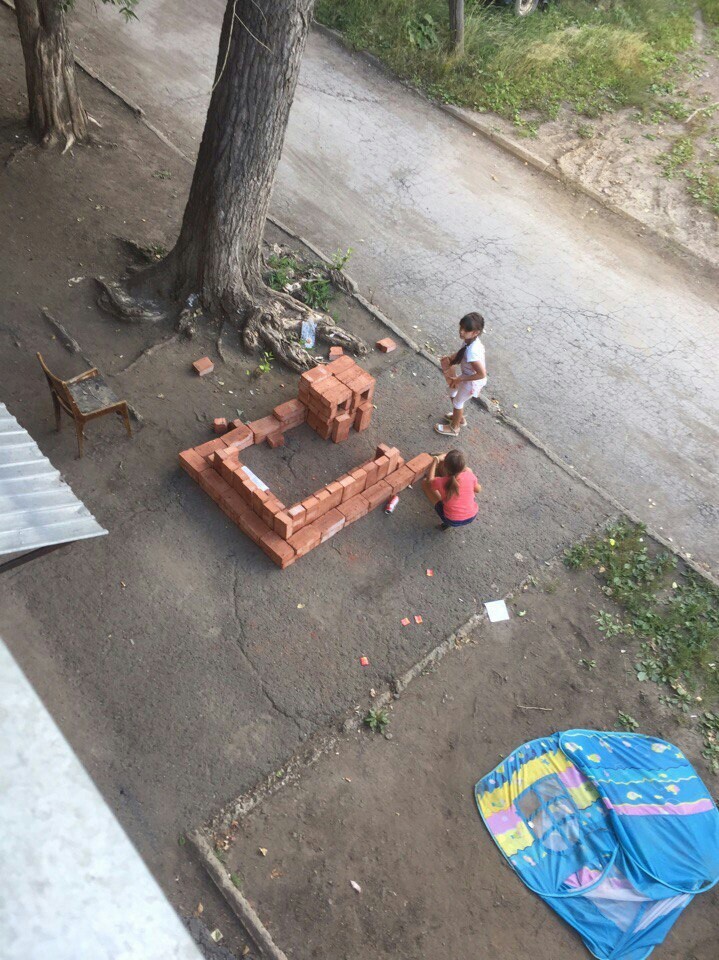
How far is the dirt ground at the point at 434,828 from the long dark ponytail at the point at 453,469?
131cm

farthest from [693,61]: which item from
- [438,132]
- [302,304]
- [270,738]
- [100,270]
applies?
[270,738]

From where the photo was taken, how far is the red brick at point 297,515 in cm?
651

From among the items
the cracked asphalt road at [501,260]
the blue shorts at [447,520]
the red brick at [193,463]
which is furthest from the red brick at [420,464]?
the red brick at [193,463]

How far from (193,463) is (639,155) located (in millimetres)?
10273

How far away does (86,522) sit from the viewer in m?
4.80

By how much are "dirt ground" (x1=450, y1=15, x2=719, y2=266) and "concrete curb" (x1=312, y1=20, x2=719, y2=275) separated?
0.06 m

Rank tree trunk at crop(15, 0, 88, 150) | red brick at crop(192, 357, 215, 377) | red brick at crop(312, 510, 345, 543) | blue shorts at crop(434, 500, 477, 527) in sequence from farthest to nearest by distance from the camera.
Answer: tree trunk at crop(15, 0, 88, 150), red brick at crop(192, 357, 215, 377), blue shorts at crop(434, 500, 477, 527), red brick at crop(312, 510, 345, 543)

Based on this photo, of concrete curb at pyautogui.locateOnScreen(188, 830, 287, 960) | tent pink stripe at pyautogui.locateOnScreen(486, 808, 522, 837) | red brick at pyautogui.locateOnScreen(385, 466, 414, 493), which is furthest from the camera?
red brick at pyautogui.locateOnScreen(385, 466, 414, 493)

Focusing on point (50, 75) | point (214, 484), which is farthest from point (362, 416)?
point (50, 75)

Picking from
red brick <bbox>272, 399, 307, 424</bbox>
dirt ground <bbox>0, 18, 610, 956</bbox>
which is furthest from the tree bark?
red brick <bbox>272, 399, 307, 424</bbox>

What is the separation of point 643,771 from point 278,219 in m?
8.00

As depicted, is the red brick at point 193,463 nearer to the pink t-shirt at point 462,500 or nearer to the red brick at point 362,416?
the red brick at point 362,416

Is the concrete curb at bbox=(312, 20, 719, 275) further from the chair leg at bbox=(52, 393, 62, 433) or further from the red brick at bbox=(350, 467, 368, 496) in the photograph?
the chair leg at bbox=(52, 393, 62, 433)

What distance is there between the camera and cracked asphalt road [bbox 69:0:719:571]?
854 centimetres
